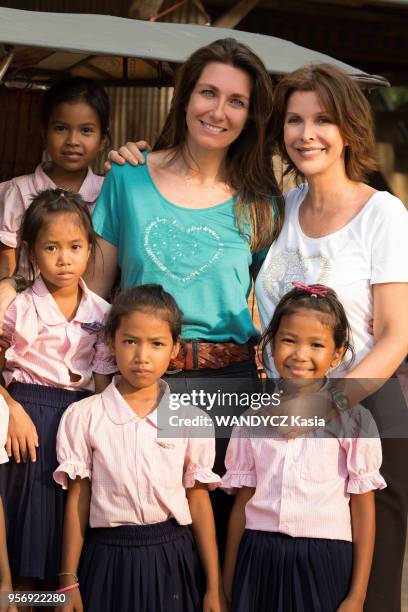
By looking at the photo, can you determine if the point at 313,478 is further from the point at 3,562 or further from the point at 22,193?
the point at 22,193

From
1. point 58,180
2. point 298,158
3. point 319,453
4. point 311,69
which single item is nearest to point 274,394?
point 319,453

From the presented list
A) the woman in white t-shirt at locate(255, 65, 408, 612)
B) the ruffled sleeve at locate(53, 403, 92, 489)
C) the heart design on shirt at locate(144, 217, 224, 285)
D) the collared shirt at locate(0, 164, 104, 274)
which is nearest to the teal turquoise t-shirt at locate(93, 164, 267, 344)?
the heart design on shirt at locate(144, 217, 224, 285)

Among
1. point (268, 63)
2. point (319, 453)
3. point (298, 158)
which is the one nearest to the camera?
point (319, 453)

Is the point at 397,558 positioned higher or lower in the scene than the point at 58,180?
lower

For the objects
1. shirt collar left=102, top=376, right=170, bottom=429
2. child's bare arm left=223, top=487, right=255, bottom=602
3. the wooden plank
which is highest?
the wooden plank

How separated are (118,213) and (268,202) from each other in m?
0.51

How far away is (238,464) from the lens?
334cm

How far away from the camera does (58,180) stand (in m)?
4.30

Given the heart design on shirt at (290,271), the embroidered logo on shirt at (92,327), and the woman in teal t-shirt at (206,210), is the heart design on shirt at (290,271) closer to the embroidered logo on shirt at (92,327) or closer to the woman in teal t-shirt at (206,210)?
the woman in teal t-shirt at (206,210)

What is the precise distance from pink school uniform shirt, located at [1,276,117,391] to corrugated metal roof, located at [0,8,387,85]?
92 cm

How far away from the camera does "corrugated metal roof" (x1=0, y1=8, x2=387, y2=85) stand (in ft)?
12.4

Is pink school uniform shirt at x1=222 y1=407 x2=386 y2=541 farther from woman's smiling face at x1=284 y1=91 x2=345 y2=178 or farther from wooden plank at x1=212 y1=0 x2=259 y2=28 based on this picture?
wooden plank at x1=212 y1=0 x2=259 y2=28

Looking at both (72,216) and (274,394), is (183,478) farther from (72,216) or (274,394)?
(72,216)
